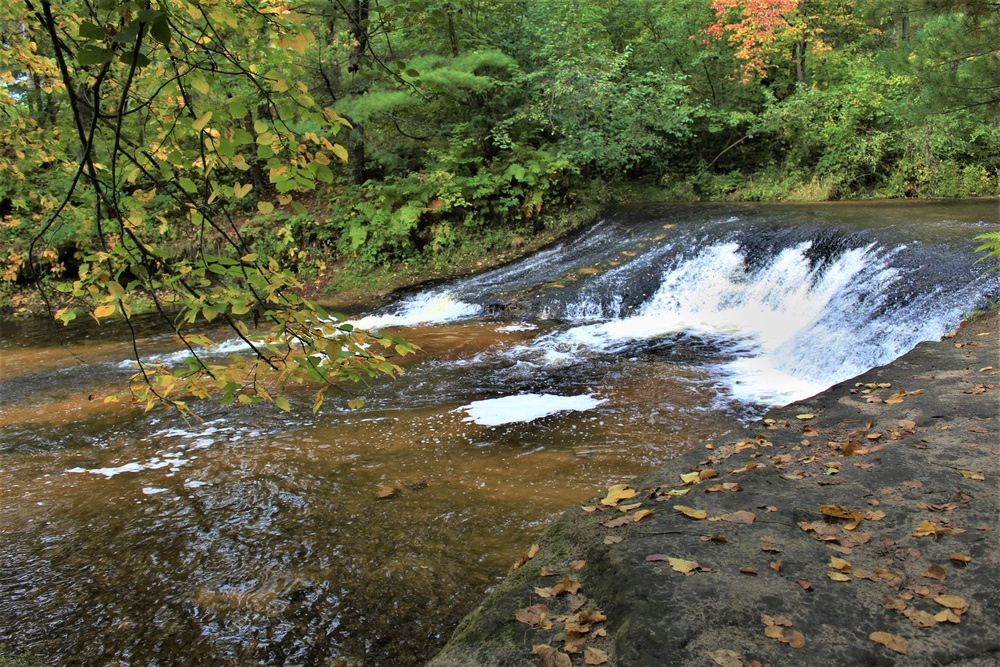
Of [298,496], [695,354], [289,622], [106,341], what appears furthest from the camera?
[106,341]

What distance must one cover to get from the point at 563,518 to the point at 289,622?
1.51 metres

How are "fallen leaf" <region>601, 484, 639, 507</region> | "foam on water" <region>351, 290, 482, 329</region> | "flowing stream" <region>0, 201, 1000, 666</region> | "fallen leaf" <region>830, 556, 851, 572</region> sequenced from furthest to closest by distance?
"foam on water" <region>351, 290, 482, 329</region> → "fallen leaf" <region>601, 484, 639, 507</region> → "flowing stream" <region>0, 201, 1000, 666</region> → "fallen leaf" <region>830, 556, 851, 572</region>

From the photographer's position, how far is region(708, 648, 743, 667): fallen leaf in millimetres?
2096

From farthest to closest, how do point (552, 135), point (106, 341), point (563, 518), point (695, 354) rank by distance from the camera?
point (552, 135)
point (106, 341)
point (695, 354)
point (563, 518)

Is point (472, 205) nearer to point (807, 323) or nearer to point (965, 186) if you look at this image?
point (807, 323)

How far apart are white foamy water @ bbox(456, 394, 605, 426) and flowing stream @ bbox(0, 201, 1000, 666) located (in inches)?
1.2

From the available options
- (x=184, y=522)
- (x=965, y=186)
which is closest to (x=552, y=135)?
(x=965, y=186)

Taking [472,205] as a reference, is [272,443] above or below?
below

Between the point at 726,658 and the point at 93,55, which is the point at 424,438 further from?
the point at 93,55

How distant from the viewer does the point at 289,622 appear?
3.23 meters

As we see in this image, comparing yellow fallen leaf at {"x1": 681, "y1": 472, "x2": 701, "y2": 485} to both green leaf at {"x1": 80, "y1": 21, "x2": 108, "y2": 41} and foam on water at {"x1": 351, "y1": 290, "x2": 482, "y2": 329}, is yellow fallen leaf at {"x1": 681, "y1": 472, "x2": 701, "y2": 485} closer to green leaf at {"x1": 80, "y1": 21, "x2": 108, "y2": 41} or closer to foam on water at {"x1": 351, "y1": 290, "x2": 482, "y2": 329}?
green leaf at {"x1": 80, "y1": 21, "x2": 108, "y2": 41}

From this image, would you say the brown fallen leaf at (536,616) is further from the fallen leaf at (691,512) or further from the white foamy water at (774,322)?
the white foamy water at (774,322)

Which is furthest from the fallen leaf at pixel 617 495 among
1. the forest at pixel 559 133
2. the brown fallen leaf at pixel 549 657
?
the forest at pixel 559 133

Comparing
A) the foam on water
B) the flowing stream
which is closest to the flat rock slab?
the flowing stream
